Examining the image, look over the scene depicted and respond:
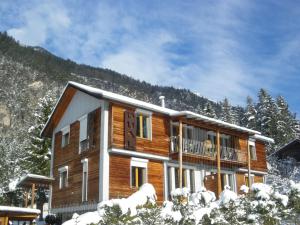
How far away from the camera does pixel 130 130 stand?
23312 mm

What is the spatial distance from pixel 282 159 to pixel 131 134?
28.9 meters

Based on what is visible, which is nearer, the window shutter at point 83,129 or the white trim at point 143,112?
the white trim at point 143,112

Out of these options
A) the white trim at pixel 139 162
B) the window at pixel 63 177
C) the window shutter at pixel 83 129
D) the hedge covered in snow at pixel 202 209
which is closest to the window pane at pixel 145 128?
the white trim at pixel 139 162

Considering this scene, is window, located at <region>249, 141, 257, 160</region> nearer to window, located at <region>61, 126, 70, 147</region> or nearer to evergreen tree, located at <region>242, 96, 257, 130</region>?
window, located at <region>61, 126, 70, 147</region>

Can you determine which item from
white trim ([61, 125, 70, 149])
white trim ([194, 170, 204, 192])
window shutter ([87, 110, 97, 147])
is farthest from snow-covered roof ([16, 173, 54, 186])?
white trim ([194, 170, 204, 192])

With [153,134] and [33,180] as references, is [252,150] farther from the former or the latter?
[33,180]

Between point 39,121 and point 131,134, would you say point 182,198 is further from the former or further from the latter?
point 39,121

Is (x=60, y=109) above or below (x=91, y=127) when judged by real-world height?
above

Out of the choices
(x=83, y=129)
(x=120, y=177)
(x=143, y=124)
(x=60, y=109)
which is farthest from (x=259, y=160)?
(x=60, y=109)

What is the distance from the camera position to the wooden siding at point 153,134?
75.1 ft

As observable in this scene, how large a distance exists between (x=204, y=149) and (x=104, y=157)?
7.82m

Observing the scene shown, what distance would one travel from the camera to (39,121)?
4159 cm

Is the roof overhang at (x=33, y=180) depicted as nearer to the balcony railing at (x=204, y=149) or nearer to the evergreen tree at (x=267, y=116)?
the balcony railing at (x=204, y=149)

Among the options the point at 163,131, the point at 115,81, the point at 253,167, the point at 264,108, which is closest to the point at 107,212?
the point at 163,131
